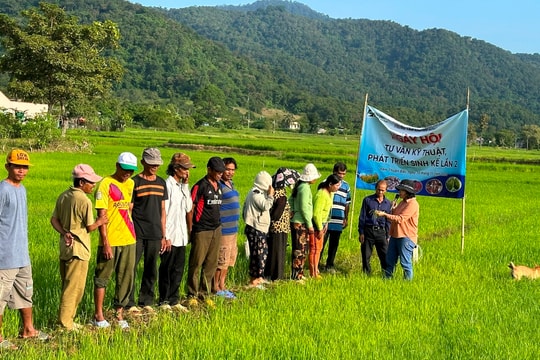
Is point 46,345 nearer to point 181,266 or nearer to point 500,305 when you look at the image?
point 181,266

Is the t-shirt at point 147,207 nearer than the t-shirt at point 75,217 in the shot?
No

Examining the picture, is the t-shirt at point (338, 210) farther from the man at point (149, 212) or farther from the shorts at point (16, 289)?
the shorts at point (16, 289)

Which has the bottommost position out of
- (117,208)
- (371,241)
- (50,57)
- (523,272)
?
(523,272)

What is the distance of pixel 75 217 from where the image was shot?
15.5 ft

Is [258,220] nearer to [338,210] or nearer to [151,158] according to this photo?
[338,210]

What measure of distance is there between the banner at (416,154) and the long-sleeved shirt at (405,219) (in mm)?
1772

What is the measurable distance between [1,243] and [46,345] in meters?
0.92

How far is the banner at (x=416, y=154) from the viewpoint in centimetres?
856

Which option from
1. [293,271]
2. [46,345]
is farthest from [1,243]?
[293,271]

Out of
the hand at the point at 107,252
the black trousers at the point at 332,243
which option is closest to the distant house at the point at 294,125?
the black trousers at the point at 332,243

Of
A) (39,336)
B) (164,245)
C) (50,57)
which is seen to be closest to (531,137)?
(50,57)

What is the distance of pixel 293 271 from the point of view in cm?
712

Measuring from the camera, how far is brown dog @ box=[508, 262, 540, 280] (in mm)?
7309

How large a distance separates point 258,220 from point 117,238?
2.05 metres
